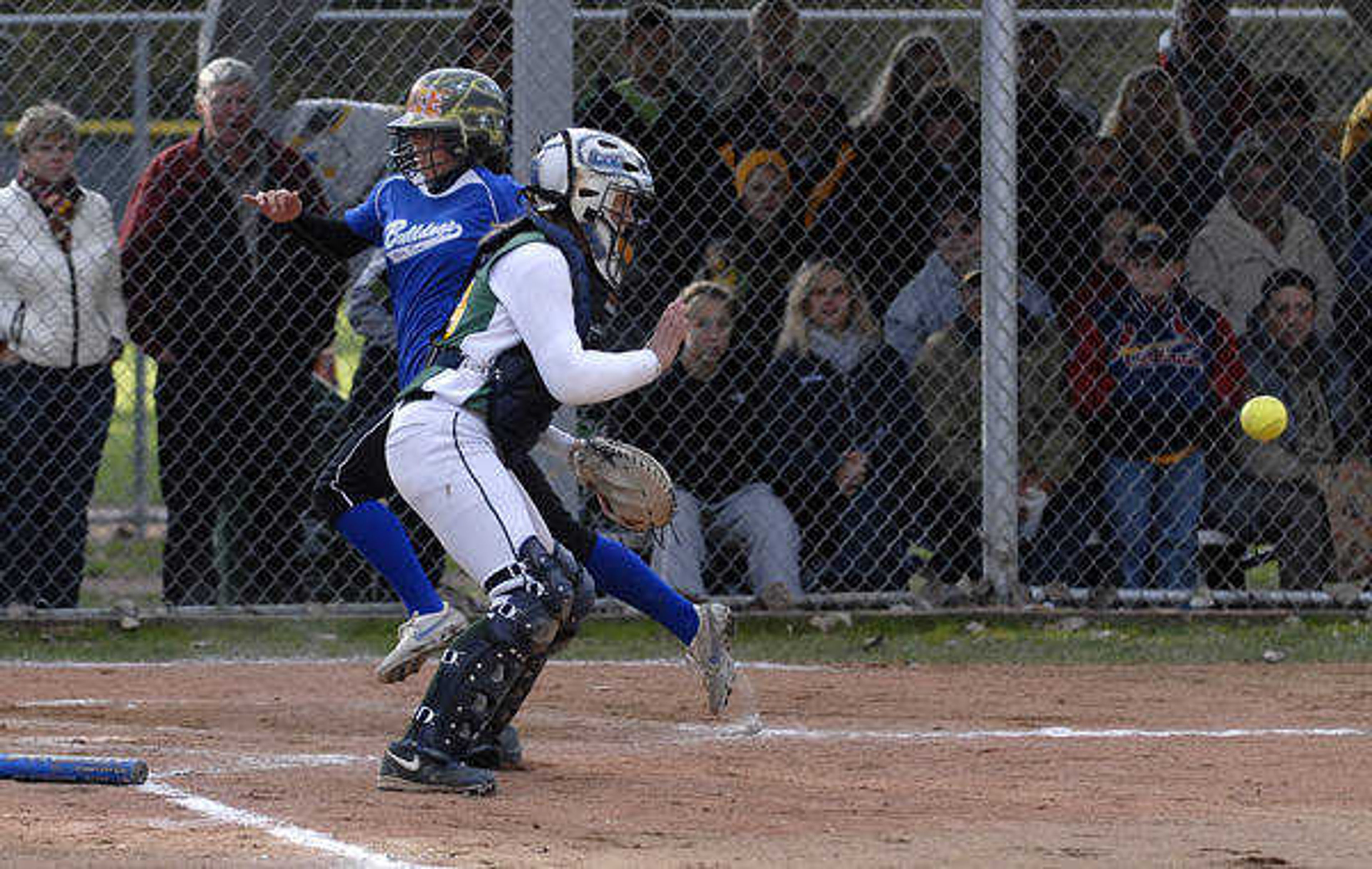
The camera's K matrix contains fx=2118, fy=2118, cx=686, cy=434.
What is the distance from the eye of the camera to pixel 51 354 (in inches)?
333

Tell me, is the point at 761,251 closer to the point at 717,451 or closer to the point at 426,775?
the point at 717,451

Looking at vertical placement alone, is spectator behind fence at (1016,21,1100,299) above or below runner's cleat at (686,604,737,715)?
above

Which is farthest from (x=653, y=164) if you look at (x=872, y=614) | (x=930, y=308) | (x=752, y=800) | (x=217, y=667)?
(x=752, y=800)

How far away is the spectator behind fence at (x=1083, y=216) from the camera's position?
893 centimetres

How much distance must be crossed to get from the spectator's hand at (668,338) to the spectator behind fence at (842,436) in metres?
3.36

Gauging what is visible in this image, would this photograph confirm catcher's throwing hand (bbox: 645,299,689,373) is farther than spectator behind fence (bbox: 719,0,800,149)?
No

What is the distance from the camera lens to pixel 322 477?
254 inches

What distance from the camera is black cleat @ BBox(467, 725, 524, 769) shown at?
5.65m

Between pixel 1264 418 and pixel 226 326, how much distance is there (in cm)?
419

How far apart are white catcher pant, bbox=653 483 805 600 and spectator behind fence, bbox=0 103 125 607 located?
7.85ft

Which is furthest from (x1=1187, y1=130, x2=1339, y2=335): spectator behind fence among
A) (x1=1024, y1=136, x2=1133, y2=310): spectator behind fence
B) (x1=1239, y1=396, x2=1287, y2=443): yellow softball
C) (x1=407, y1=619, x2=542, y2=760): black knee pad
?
(x1=407, y1=619, x2=542, y2=760): black knee pad

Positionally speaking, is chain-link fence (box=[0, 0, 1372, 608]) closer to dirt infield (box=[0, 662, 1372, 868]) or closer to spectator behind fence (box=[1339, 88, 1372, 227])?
spectator behind fence (box=[1339, 88, 1372, 227])

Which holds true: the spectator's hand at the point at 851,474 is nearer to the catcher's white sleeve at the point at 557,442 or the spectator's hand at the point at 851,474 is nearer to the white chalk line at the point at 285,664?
the white chalk line at the point at 285,664

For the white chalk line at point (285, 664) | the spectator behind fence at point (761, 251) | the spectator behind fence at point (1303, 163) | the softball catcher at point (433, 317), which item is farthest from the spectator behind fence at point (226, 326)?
the spectator behind fence at point (1303, 163)
